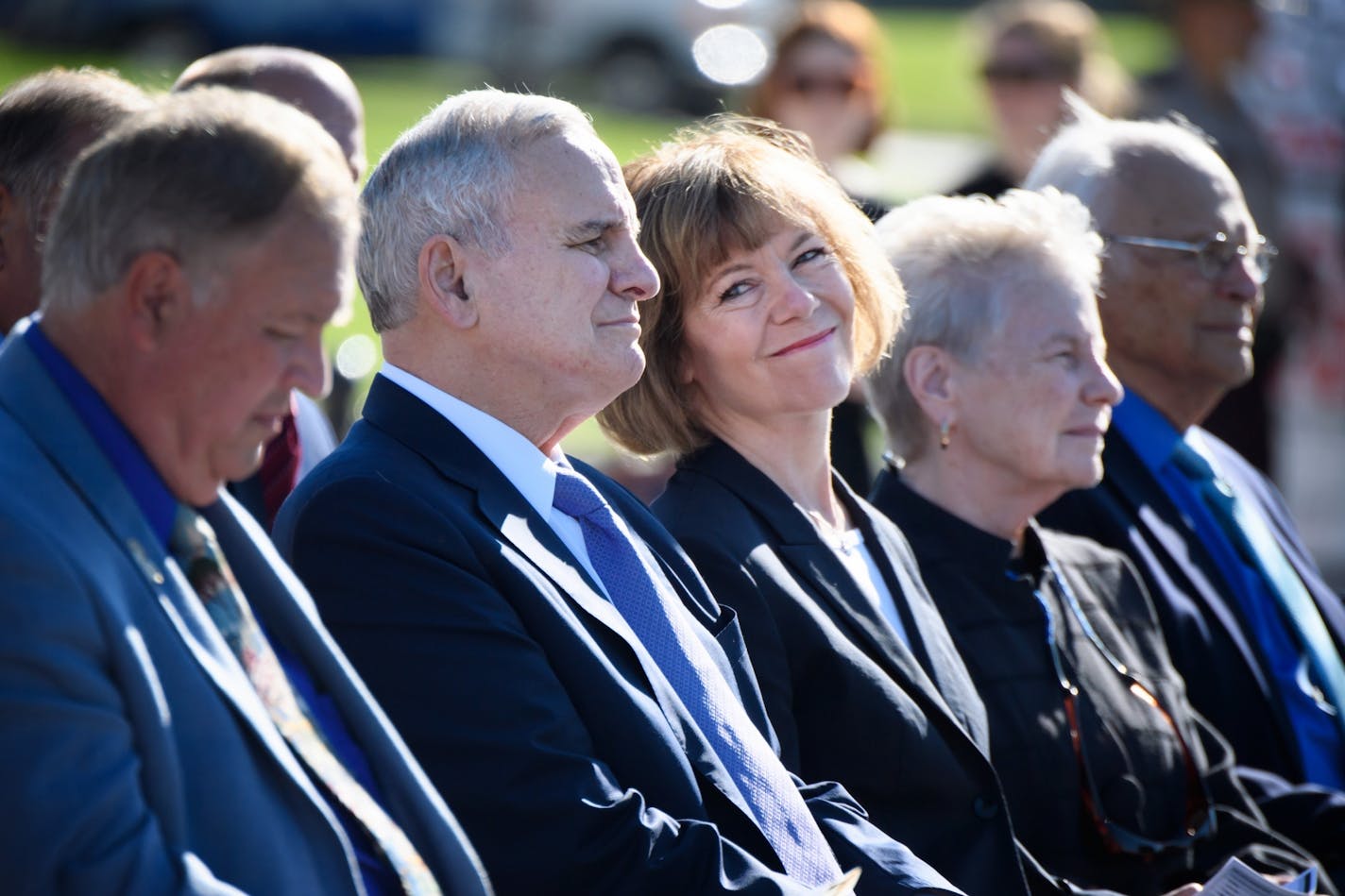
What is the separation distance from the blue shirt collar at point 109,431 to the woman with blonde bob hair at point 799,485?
1301 millimetres

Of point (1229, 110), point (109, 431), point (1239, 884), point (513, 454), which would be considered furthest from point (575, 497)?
point (1229, 110)

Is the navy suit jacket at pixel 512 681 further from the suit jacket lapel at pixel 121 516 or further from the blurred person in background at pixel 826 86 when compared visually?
the blurred person in background at pixel 826 86

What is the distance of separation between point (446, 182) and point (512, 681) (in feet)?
2.92

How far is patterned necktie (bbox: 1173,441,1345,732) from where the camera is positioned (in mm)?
4117

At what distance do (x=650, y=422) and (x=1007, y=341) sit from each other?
0.84 meters

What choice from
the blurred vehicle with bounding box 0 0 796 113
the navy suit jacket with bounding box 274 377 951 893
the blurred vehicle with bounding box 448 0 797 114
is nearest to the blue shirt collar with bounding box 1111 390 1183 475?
the navy suit jacket with bounding box 274 377 951 893

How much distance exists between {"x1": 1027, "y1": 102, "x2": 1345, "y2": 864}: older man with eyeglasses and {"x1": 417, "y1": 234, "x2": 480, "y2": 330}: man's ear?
6.34 ft

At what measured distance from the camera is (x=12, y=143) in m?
2.91

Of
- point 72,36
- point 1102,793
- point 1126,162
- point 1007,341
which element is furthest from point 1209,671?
point 72,36

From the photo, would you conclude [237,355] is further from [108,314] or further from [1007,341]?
[1007,341]

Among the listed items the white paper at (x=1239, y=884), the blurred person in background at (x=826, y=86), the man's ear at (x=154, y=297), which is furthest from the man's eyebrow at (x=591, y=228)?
the blurred person in background at (x=826, y=86)

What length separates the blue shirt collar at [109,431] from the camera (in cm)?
199

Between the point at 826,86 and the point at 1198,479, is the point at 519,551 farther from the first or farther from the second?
the point at 826,86

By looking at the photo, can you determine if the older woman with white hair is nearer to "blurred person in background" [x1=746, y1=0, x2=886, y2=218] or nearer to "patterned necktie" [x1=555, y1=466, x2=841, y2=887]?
"patterned necktie" [x1=555, y1=466, x2=841, y2=887]
